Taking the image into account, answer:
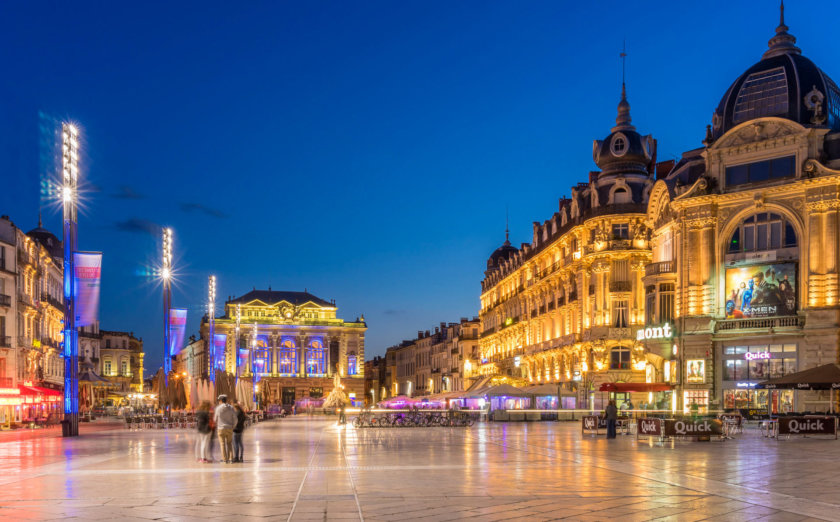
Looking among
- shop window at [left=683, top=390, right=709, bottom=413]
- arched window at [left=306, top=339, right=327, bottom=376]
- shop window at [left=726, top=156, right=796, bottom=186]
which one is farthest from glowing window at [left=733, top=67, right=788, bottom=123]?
arched window at [left=306, top=339, right=327, bottom=376]

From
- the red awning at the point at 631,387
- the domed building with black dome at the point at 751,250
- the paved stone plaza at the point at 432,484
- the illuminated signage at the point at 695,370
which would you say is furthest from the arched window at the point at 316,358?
the paved stone plaza at the point at 432,484

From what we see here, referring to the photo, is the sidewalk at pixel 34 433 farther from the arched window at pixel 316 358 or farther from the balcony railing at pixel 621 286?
the arched window at pixel 316 358

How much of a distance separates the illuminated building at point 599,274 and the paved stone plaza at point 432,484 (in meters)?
38.0

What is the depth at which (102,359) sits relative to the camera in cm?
15075

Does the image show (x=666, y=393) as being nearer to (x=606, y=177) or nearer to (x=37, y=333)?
(x=606, y=177)

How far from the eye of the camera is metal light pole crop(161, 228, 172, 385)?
41.4 m

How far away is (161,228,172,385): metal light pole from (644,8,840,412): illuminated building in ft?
92.0

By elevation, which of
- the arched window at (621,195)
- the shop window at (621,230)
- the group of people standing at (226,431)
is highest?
the arched window at (621,195)

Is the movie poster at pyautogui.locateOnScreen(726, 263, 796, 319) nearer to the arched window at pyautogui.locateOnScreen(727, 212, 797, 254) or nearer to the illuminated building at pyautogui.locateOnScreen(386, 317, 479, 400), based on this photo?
the arched window at pyautogui.locateOnScreen(727, 212, 797, 254)

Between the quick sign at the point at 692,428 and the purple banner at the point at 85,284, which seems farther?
the purple banner at the point at 85,284

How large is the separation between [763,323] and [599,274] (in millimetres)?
17436

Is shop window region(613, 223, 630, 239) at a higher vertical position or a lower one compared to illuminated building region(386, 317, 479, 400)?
higher

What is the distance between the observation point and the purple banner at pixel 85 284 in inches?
1337

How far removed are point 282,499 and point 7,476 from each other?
745cm
